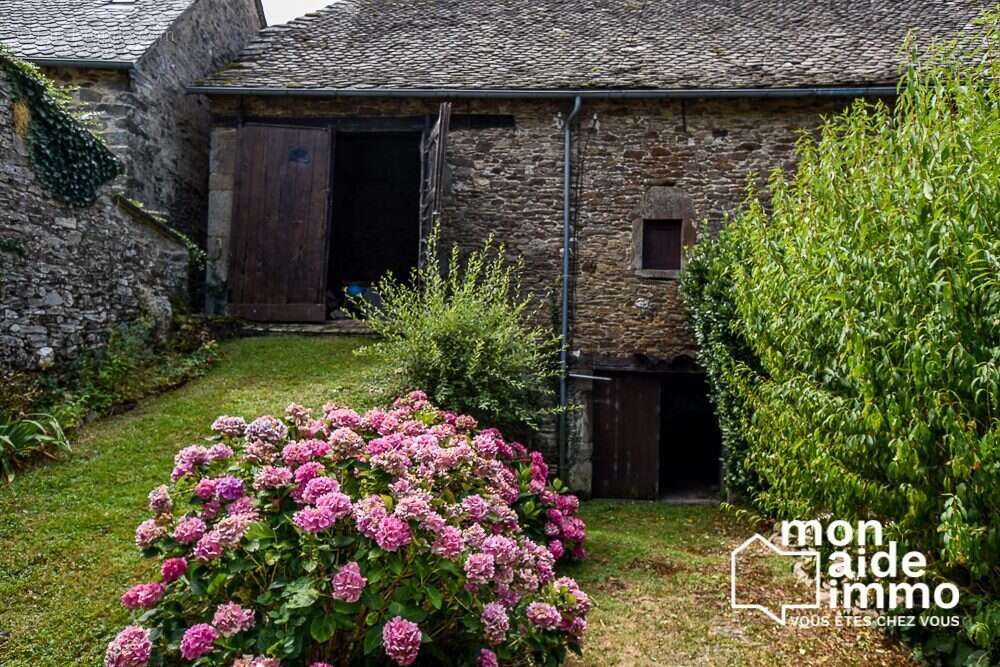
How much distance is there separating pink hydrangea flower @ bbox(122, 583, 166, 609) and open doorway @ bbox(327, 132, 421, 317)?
34.1 ft

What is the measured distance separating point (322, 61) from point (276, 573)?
27.0 ft

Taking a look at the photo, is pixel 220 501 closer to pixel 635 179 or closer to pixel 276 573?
pixel 276 573

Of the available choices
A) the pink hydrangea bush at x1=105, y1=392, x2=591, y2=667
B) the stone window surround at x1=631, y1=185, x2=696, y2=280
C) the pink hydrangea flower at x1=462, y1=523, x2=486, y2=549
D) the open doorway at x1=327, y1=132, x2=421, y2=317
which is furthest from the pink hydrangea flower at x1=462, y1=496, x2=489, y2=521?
the open doorway at x1=327, y1=132, x2=421, y2=317

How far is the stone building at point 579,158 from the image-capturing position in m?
8.09

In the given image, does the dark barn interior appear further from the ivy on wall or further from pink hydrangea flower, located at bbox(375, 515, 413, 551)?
pink hydrangea flower, located at bbox(375, 515, 413, 551)

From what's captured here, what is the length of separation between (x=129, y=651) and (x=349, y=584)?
0.89 meters

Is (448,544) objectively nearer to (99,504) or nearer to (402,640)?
(402,640)

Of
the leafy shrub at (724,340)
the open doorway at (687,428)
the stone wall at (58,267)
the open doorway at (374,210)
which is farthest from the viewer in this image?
the open doorway at (374,210)

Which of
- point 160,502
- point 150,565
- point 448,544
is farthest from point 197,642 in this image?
point 150,565

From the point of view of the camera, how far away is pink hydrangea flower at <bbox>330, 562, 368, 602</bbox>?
8.08 feet

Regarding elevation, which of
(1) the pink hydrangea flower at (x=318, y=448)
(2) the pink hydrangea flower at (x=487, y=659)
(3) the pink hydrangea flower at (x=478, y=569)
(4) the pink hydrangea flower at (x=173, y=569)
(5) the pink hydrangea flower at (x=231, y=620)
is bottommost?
(2) the pink hydrangea flower at (x=487, y=659)

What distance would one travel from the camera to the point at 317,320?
8.78 meters

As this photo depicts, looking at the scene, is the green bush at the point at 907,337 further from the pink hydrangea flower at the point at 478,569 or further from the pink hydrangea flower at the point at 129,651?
the pink hydrangea flower at the point at 129,651

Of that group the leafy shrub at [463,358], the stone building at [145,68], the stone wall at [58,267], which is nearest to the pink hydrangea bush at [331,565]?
the leafy shrub at [463,358]
